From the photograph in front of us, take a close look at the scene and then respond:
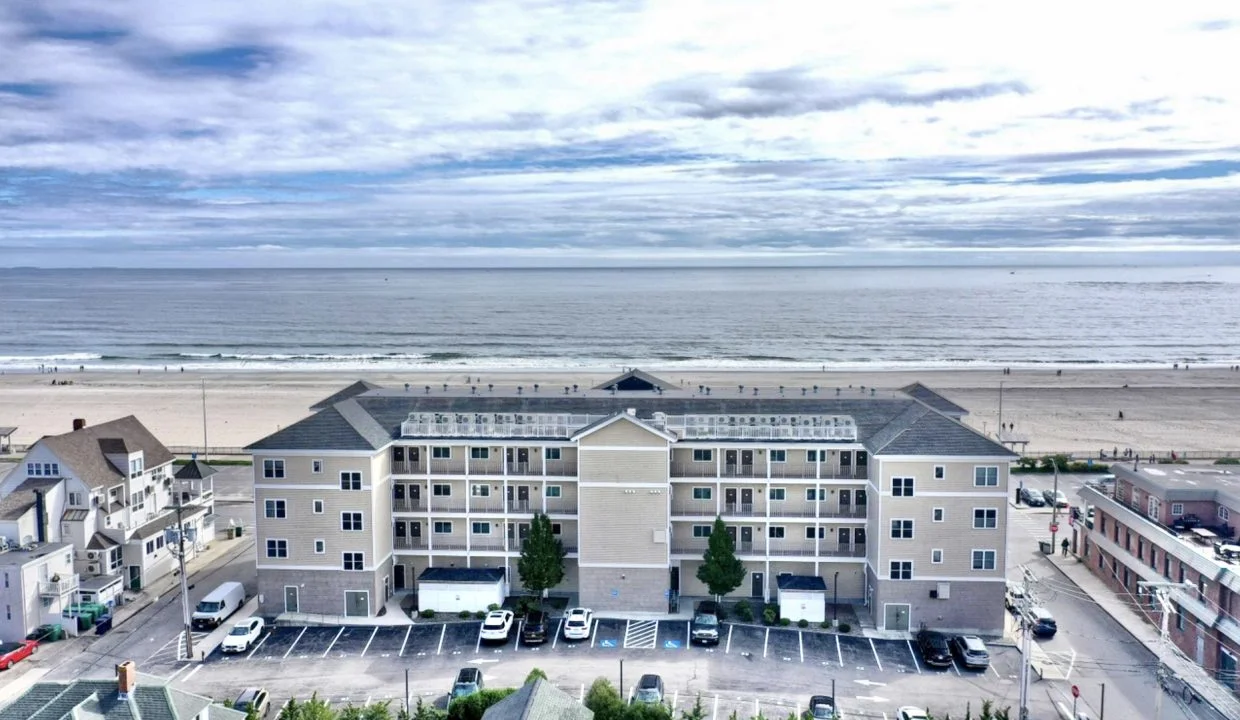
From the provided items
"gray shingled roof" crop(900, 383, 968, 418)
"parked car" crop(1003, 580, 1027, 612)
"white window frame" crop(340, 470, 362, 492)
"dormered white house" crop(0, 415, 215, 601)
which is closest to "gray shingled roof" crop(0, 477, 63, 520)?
"dormered white house" crop(0, 415, 215, 601)

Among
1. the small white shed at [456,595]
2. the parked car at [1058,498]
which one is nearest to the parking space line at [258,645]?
the small white shed at [456,595]

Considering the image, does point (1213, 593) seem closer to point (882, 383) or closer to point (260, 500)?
point (260, 500)

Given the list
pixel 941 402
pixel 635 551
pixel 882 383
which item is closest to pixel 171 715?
pixel 635 551

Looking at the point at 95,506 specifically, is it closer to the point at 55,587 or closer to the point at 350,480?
the point at 55,587

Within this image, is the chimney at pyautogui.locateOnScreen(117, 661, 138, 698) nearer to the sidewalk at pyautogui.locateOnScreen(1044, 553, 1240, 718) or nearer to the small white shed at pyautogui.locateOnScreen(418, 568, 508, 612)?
the small white shed at pyautogui.locateOnScreen(418, 568, 508, 612)

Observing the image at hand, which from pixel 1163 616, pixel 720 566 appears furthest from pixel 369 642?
pixel 1163 616

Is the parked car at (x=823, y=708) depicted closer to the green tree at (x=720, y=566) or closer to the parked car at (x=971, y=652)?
the parked car at (x=971, y=652)
